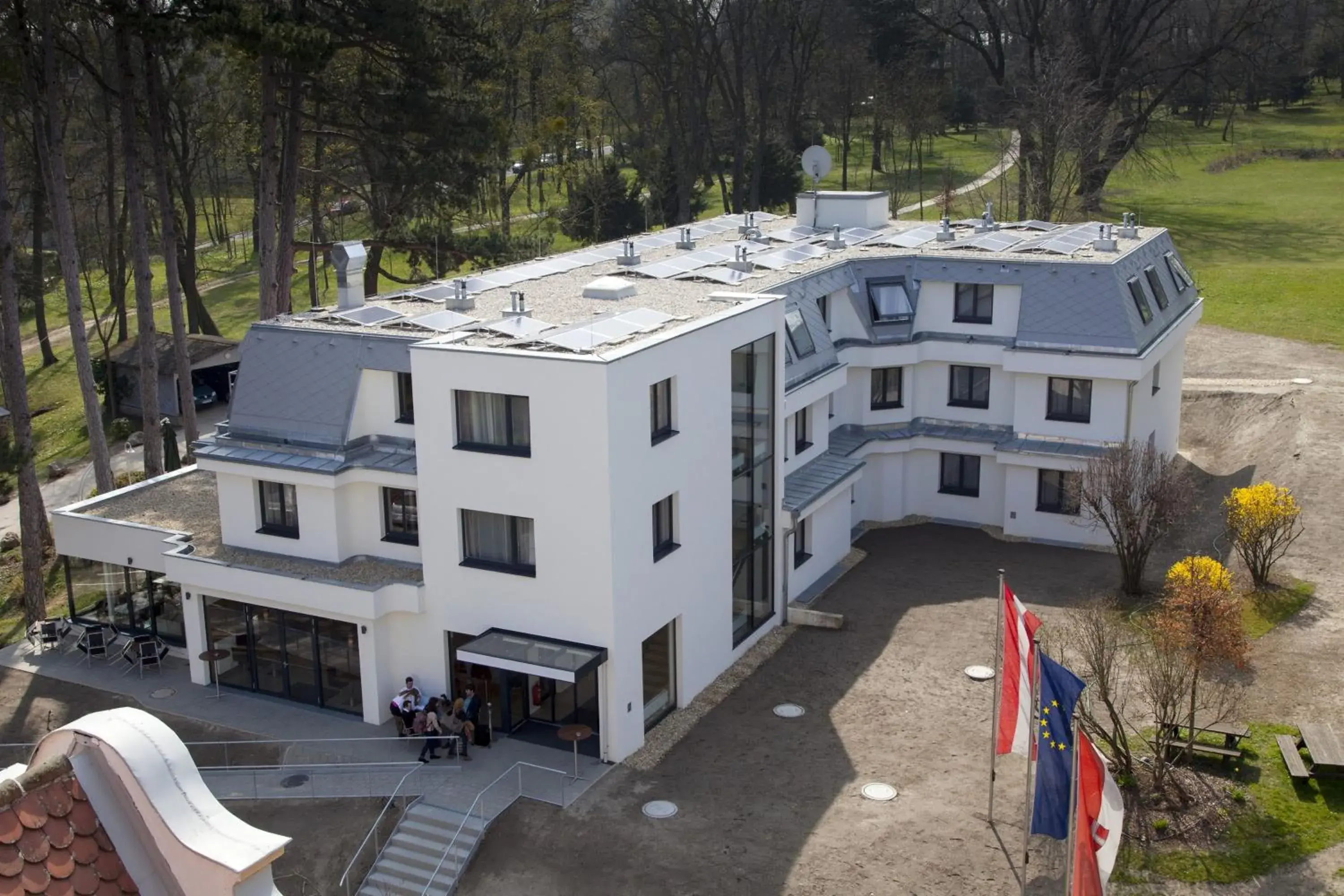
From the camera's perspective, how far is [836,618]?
102 feet

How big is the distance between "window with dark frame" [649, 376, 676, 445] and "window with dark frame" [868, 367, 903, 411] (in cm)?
1222

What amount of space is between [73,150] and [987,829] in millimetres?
51242

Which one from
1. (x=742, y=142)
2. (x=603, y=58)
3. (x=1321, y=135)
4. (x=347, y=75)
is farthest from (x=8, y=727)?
(x=1321, y=135)

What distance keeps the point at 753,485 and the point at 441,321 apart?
7.71m

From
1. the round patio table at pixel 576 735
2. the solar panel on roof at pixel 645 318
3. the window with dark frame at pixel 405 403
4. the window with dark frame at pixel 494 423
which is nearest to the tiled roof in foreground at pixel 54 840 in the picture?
the round patio table at pixel 576 735

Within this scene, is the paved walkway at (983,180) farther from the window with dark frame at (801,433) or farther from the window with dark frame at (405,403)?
the window with dark frame at (405,403)

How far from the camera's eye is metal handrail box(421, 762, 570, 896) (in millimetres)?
22266

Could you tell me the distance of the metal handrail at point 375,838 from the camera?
22.7 meters

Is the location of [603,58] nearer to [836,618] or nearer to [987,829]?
[836,618]

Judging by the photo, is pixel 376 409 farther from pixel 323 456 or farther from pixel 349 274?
pixel 349 274

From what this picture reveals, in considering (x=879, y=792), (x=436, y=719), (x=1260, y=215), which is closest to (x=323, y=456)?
(x=436, y=719)

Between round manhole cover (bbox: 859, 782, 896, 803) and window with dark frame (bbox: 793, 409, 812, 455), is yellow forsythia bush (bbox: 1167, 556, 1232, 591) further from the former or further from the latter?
window with dark frame (bbox: 793, 409, 812, 455)

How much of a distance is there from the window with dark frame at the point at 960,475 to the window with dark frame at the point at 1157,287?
6727mm

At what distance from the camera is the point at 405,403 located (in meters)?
27.5
